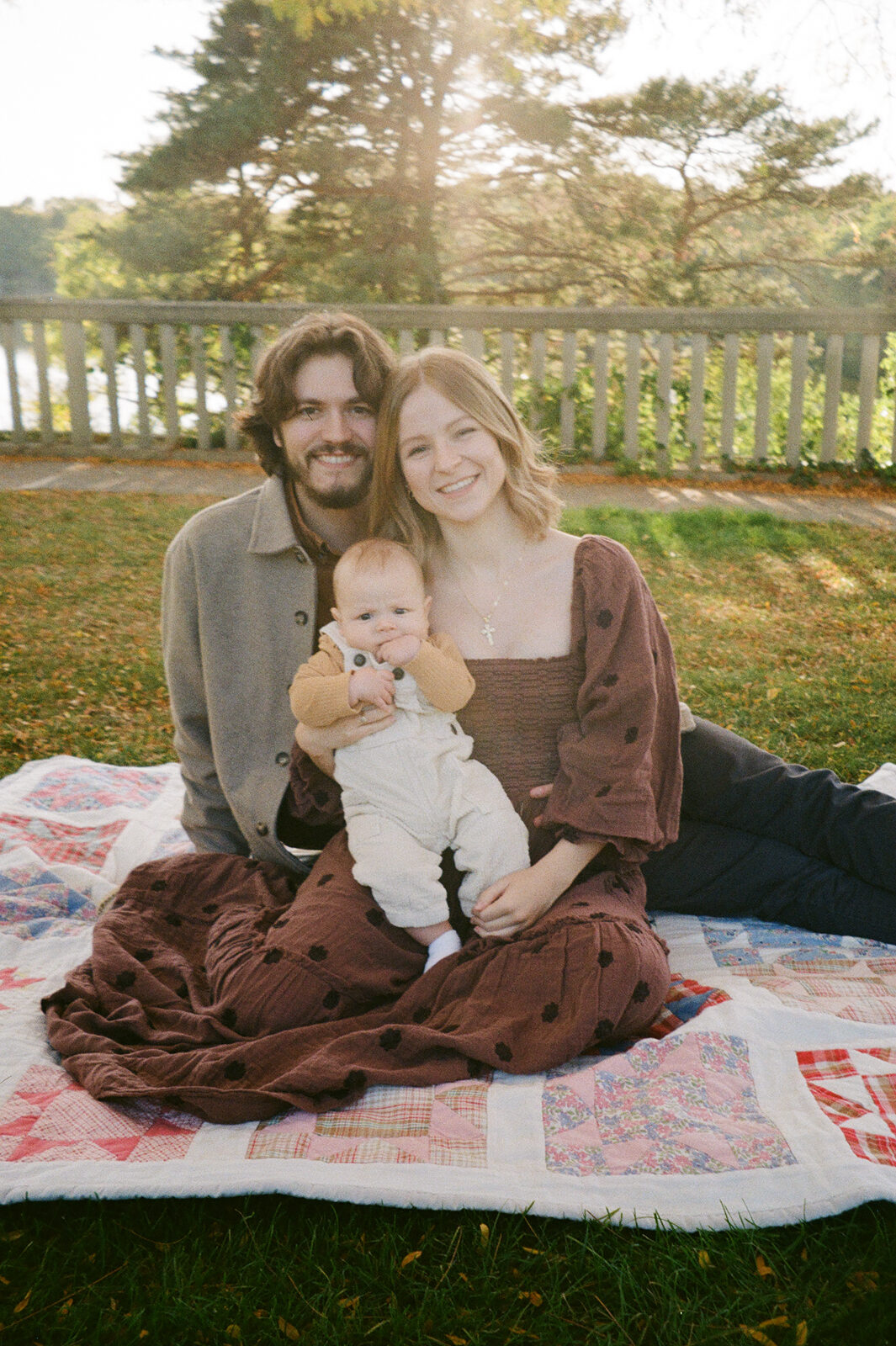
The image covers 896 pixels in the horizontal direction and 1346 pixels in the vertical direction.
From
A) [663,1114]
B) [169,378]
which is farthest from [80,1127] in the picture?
[169,378]

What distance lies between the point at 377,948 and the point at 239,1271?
74 cm

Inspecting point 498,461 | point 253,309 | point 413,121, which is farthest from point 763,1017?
point 413,121

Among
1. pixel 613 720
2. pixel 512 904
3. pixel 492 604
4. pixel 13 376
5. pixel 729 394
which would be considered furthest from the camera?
pixel 13 376

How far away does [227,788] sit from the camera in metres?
3.02

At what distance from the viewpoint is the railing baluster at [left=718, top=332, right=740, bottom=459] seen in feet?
25.6

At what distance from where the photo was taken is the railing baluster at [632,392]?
7887 mm

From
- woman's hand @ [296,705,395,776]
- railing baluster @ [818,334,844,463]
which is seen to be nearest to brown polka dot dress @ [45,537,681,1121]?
woman's hand @ [296,705,395,776]

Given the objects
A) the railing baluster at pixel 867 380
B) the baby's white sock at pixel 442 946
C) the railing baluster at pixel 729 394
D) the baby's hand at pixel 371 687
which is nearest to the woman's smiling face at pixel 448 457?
the baby's hand at pixel 371 687

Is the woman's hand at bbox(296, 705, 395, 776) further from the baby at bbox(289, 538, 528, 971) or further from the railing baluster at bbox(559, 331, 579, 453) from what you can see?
the railing baluster at bbox(559, 331, 579, 453)

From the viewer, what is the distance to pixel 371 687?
2512 mm

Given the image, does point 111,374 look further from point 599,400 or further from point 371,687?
point 371,687

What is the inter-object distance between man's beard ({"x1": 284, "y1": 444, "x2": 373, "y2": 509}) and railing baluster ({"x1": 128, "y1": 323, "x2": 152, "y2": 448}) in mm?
5900

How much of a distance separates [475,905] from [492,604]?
73 centimetres

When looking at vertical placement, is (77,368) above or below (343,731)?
above
